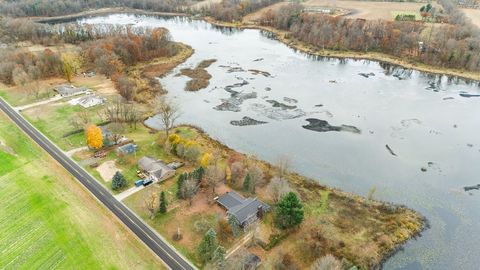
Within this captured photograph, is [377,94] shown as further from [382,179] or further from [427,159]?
[382,179]

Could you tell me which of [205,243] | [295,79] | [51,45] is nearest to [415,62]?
[295,79]

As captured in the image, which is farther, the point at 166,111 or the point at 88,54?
the point at 88,54

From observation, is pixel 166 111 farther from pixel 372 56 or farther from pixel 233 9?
pixel 233 9

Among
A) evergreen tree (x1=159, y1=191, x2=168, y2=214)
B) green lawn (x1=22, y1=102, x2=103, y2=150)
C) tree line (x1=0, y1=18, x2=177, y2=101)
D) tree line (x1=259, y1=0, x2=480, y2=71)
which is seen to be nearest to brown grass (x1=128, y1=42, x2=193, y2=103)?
tree line (x1=0, y1=18, x2=177, y2=101)

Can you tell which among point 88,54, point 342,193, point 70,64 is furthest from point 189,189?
point 88,54

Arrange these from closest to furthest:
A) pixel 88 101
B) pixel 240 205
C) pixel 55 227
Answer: pixel 55 227 → pixel 240 205 → pixel 88 101

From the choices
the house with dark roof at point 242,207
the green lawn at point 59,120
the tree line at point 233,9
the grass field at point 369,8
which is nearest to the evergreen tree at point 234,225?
the house with dark roof at point 242,207

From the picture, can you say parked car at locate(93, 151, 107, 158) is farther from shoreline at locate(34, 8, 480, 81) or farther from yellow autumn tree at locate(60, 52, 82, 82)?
shoreline at locate(34, 8, 480, 81)
